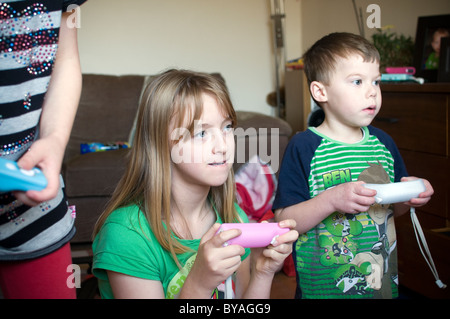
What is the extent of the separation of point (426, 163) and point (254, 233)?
1.06 m

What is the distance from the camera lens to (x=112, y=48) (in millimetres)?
2859

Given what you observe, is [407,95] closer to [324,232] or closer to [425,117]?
[425,117]

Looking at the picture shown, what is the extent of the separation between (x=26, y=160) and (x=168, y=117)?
357 millimetres

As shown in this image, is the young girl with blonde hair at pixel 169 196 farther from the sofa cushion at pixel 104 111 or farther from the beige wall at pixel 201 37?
A: the beige wall at pixel 201 37

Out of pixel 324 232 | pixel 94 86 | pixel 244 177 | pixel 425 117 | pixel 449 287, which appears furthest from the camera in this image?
pixel 94 86

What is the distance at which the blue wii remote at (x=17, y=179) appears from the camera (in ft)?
1.25

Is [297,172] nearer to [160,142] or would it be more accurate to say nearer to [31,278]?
[160,142]

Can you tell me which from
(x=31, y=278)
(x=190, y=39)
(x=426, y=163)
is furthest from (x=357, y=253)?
(x=190, y=39)

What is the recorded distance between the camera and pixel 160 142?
765mm

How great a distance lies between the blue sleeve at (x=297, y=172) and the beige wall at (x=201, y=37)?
183 cm

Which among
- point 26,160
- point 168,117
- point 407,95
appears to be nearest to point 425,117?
point 407,95

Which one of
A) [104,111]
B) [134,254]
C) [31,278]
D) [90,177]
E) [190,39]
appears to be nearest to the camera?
[31,278]

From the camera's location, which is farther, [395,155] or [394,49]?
[394,49]

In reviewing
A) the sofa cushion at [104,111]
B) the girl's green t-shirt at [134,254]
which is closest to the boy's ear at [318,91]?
the girl's green t-shirt at [134,254]
